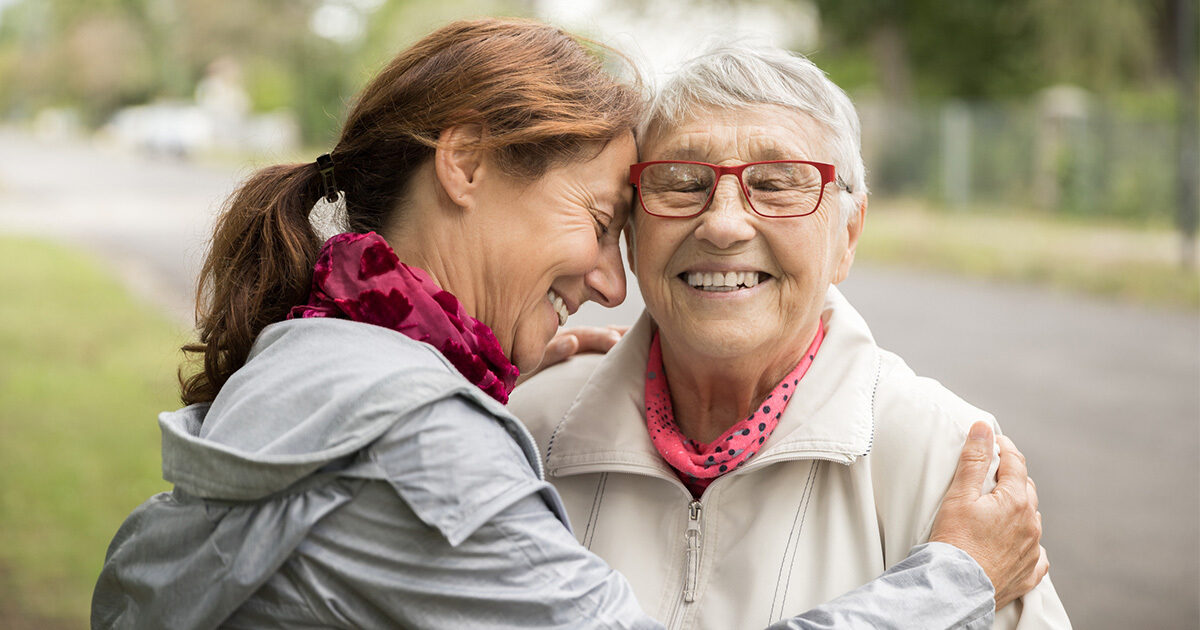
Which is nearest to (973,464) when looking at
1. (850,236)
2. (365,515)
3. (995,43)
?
(850,236)

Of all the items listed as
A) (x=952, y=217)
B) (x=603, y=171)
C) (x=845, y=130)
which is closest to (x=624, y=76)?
(x=603, y=171)

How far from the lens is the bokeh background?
19.2 ft

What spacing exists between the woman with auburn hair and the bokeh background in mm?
306

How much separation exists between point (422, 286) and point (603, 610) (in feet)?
1.97

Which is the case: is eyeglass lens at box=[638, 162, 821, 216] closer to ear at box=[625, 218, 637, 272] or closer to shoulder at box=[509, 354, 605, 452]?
ear at box=[625, 218, 637, 272]

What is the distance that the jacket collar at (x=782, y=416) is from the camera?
2.23 metres

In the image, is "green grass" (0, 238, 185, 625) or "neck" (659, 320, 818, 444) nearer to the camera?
"neck" (659, 320, 818, 444)

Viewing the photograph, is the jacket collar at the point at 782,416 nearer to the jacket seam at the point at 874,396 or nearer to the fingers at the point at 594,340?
the jacket seam at the point at 874,396

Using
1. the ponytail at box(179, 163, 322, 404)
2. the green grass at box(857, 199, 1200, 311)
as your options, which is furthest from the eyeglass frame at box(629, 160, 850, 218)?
the green grass at box(857, 199, 1200, 311)

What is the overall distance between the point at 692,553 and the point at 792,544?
196mm

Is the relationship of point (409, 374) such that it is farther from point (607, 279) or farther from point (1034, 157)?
point (1034, 157)

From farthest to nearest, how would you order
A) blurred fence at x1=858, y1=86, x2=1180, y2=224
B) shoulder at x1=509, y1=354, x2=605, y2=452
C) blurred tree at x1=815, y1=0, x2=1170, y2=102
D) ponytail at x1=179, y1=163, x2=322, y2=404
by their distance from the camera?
blurred tree at x1=815, y1=0, x2=1170, y2=102, blurred fence at x1=858, y1=86, x2=1180, y2=224, shoulder at x1=509, y1=354, x2=605, y2=452, ponytail at x1=179, y1=163, x2=322, y2=404

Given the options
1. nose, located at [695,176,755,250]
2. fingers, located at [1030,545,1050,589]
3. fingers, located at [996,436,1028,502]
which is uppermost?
nose, located at [695,176,755,250]

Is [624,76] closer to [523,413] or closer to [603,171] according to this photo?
[603,171]
